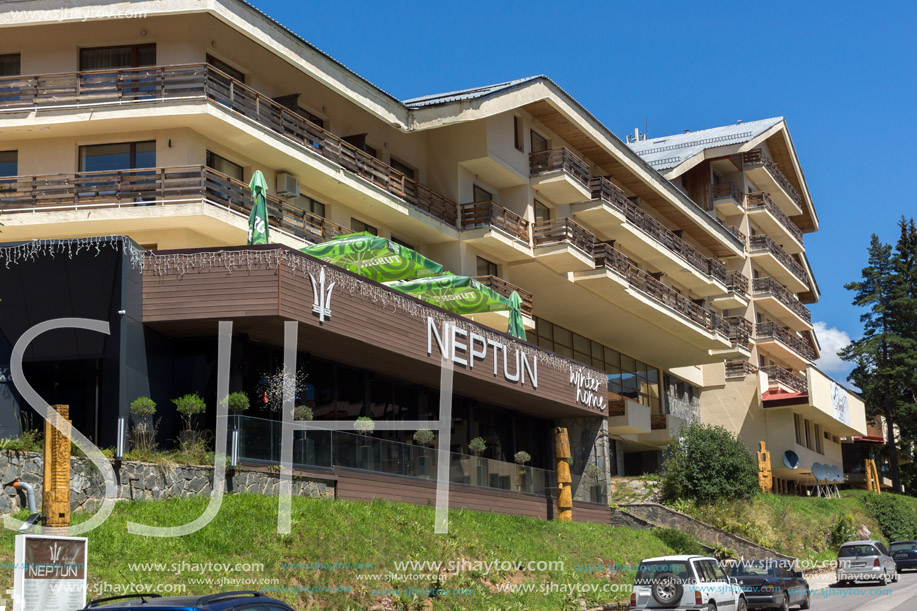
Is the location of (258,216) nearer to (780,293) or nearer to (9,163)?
(9,163)

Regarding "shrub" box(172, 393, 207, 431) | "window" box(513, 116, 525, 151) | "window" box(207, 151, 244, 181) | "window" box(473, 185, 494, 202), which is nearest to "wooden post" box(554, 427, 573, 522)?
"window" box(473, 185, 494, 202)

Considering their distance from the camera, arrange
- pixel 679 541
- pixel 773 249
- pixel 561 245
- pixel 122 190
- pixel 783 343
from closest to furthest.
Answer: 1. pixel 122 190
2. pixel 679 541
3. pixel 561 245
4. pixel 783 343
5. pixel 773 249

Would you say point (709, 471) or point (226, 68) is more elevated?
point (226, 68)

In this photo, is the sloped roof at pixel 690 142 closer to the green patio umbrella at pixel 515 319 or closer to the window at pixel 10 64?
the green patio umbrella at pixel 515 319

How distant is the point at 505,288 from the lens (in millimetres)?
35719

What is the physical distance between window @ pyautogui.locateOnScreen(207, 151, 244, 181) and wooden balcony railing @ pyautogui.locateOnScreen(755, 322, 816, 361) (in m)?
41.8

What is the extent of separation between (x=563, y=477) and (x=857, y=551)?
1060 centimetres

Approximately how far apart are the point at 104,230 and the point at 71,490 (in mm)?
A: 10035

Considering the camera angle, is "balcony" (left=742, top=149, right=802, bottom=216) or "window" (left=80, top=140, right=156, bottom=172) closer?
"window" (left=80, top=140, right=156, bottom=172)

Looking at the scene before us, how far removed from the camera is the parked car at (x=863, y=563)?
33.3 meters

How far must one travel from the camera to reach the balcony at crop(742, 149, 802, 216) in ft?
212

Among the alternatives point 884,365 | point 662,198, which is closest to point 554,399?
point 662,198

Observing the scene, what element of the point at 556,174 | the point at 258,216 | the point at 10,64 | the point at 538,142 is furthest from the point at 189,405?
the point at 538,142

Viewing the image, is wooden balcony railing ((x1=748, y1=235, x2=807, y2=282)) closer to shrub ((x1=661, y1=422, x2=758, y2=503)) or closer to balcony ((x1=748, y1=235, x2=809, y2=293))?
balcony ((x1=748, y1=235, x2=809, y2=293))
